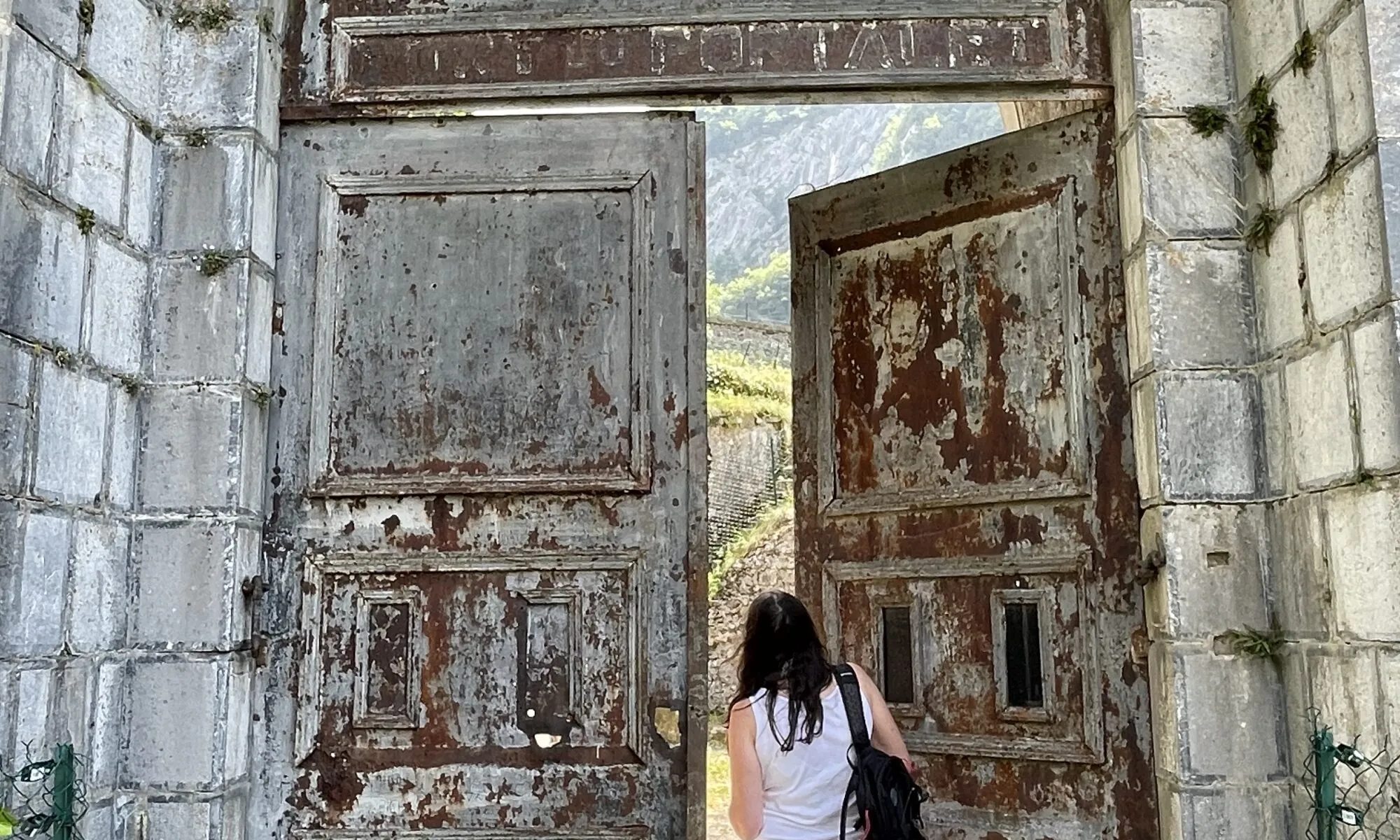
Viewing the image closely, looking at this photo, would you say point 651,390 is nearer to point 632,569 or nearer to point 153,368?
point 632,569

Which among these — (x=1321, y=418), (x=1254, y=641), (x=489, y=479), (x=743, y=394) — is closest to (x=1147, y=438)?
(x=1321, y=418)

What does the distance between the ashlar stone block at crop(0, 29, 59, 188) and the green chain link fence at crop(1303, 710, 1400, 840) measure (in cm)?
325

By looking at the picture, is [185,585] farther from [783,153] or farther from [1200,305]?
[783,153]

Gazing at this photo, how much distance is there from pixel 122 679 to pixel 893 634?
2.24 m

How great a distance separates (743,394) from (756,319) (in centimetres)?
883

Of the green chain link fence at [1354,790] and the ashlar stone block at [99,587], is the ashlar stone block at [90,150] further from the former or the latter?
the green chain link fence at [1354,790]

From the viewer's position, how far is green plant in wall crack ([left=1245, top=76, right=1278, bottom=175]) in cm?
302

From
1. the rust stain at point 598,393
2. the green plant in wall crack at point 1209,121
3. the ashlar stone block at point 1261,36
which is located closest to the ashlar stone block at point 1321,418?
the green plant in wall crack at point 1209,121

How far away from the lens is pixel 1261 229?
3.02 meters

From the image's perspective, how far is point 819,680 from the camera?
282cm

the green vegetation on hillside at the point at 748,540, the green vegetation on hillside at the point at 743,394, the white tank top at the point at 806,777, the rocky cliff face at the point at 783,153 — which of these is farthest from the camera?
the rocky cliff face at the point at 783,153

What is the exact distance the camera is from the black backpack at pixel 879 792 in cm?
269

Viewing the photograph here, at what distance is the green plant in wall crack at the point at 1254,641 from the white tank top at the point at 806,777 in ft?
3.15

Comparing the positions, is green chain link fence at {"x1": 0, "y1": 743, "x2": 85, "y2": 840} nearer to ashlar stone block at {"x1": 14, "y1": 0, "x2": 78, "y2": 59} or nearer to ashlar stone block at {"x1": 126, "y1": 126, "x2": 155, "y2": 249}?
ashlar stone block at {"x1": 126, "y1": 126, "x2": 155, "y2": 249}
